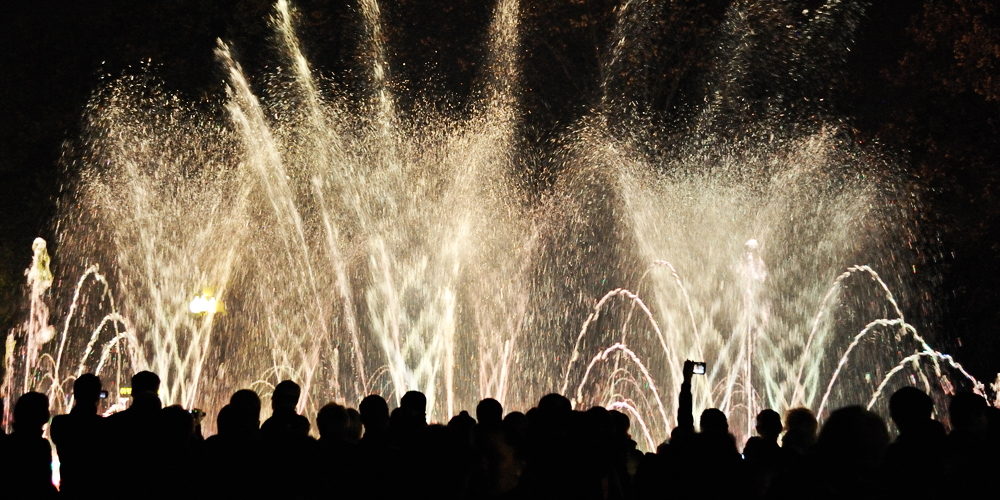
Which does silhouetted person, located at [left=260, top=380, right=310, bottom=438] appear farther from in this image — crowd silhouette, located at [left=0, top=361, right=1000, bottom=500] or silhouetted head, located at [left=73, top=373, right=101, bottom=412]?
silhouetted head, located at [left=73, top=373, right=101, bottom=412]

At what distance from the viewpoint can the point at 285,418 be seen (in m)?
5.34

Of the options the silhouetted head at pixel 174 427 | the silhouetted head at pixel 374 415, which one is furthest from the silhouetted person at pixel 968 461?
the silhouetted head at pixel 174 427

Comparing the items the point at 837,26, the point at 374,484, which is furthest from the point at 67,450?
the point at 837,26

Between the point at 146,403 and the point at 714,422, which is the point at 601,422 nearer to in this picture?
the point at 714,422

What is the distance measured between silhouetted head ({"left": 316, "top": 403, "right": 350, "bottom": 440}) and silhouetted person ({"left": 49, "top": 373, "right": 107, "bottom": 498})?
43.1 inches

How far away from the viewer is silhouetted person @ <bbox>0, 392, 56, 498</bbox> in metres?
4.89

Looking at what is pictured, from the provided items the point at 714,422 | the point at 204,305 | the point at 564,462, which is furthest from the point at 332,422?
the point at 204,305

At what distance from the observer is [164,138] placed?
26094mm

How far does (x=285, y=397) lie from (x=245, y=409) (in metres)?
0.28

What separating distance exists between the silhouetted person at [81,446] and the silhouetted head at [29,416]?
0.08 metres

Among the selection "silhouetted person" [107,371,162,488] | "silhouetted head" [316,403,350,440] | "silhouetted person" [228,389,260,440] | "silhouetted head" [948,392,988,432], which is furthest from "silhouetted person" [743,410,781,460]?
"silhouetted person" [107,371,162,488]

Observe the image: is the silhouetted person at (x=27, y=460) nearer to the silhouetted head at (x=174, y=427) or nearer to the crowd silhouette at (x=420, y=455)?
the crowd silhouette at (x=420, y=455)

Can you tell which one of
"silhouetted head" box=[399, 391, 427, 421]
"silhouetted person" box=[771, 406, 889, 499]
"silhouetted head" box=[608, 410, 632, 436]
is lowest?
"silhouetted person" box=[771, 406, 889, 499]

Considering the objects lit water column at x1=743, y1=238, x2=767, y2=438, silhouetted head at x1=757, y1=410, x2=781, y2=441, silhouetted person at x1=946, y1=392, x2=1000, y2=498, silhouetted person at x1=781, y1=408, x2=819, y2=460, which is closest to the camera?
silhouetted person at x1=946, y1=392, x2=1000, y2=498
